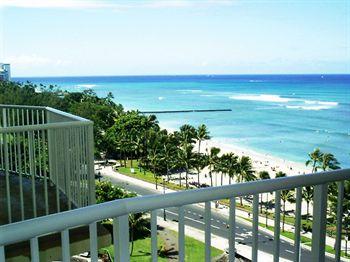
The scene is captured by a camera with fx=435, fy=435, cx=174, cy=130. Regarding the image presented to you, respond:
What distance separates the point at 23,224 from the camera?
1.18 m

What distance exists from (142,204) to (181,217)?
0.57 feet

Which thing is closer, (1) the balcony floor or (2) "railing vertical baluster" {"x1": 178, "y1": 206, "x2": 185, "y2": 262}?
(2) "railing vertical baluster" {"x1": 178, "y1": 206, "x2": 185, "y2": 262}

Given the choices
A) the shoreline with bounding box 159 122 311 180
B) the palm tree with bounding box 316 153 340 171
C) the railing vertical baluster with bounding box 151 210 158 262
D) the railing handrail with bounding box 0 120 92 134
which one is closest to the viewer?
the railing vertical baluster with bounding box 151 210 158 262

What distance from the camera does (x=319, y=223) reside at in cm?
189

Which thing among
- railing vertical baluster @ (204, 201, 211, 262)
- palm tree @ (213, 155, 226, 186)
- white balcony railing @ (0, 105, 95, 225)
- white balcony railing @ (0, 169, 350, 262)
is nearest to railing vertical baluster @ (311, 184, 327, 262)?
white balcony railing @ (0, 169, 350, 262)

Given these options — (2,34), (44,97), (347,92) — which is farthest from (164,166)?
(347,92)

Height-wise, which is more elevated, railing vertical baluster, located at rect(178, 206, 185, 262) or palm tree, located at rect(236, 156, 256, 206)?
railing vertical baluster, located at rect(178, 206, 185, 262)

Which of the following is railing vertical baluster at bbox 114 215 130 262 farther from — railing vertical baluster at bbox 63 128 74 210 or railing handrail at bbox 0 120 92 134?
railing vertical baluster at bbox 63 128 74 210

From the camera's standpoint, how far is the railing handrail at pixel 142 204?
46.5 inches

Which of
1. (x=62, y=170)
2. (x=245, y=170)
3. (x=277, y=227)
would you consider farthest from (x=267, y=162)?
(x=277, y=227)

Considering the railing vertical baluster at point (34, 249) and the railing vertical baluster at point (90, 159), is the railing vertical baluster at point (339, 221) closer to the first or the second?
the railing vertical baluster at point (34, 249)

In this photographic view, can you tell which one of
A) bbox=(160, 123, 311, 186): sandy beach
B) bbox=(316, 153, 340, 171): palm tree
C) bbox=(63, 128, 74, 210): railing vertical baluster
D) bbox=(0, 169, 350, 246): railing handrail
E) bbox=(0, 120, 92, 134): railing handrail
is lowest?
bbox=(160, 123, 311, 186): sandy beach

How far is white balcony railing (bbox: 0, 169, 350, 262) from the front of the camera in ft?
3.98

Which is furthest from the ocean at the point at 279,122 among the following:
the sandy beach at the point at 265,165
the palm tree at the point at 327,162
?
the palm tree at the point at 327,162
